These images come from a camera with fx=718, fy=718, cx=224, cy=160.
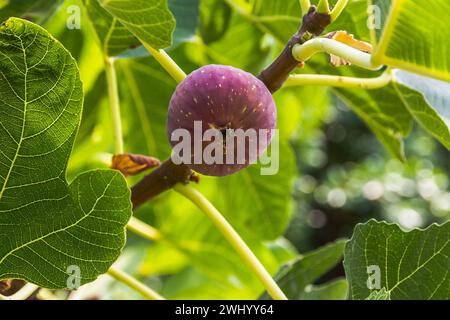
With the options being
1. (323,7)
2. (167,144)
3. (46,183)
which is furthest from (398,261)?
(167,144)

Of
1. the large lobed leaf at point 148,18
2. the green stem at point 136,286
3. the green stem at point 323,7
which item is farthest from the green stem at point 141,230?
the green stem at point 323,7

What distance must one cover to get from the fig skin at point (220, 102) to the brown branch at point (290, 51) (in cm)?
6

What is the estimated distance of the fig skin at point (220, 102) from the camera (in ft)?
2.32

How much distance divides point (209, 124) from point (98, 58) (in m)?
0.72

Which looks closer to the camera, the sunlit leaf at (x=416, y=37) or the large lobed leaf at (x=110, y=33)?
the sunlit leaf at (x=416, y=37)

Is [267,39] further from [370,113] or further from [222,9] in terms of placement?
[370,113]

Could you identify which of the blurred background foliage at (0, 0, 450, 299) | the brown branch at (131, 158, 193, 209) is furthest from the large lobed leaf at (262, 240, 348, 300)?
the brown branch at (131, 158, 193, 209)

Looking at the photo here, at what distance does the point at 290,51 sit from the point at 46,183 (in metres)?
0.29

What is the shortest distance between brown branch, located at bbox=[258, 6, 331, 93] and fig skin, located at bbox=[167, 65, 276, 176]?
0.06m

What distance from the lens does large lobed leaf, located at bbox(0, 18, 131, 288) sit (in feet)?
2.26

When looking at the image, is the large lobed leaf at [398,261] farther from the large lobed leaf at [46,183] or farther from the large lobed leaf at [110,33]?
the large lobed leaf at [110,33]
